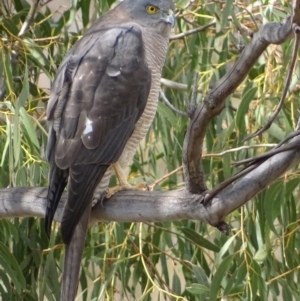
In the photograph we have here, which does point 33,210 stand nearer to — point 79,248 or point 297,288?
point 79,248

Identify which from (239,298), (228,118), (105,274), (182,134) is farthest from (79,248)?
(228,118)

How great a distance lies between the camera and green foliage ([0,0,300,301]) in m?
2.22

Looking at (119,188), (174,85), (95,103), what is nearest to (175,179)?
(174,85)

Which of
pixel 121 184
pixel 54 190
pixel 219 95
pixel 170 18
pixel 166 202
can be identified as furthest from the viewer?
pixel 170 18

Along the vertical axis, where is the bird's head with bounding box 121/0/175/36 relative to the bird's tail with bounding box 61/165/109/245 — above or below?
above

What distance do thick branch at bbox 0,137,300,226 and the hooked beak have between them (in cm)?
62

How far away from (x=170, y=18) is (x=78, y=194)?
0.71 m

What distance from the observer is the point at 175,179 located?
2637mm

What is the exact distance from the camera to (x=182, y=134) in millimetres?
2594

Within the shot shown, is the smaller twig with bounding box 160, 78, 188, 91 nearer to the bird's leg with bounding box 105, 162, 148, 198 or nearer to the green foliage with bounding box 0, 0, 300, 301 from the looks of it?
the green foliage with bounding box 0, 0, 300, 301

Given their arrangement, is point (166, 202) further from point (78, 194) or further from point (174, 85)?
point (174, 85)

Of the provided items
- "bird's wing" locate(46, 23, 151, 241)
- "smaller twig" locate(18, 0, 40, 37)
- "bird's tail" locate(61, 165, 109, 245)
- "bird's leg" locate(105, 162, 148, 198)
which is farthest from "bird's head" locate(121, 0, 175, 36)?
"bird's tail" locate(61, 165, 109, 245)

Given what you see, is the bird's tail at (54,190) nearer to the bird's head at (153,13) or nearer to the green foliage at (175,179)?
the green foliage at (175,179)

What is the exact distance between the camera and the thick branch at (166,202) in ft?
5.44
